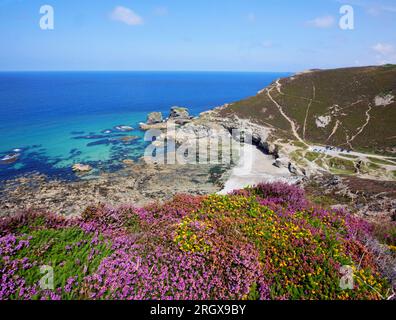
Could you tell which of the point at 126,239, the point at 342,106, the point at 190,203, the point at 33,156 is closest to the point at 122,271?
the point at 126,239

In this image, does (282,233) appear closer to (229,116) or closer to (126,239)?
(126,239)

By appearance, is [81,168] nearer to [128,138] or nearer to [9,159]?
[9,159]

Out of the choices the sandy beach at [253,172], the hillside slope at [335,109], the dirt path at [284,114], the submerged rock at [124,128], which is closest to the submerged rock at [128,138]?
the submerged rock at [124,128]

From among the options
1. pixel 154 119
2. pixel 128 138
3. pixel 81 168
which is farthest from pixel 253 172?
pixel 154 119

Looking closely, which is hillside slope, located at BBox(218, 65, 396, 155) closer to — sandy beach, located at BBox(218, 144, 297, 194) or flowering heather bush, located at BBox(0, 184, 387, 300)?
sandy beach, located at BBox(218, 144, 297, 194)

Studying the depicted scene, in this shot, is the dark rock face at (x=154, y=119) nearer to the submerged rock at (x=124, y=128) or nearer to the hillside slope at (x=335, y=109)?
the submerged rock at (x=124, y=128)

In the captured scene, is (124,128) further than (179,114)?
No
